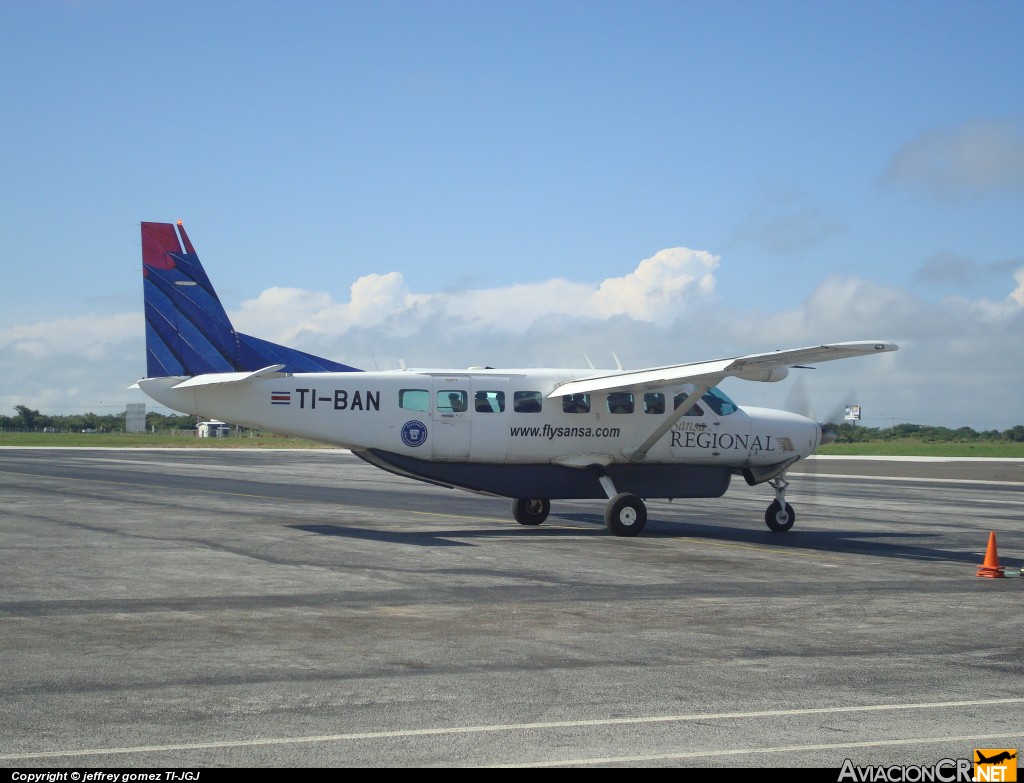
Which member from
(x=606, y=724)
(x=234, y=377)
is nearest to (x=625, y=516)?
(x=234, y=377)

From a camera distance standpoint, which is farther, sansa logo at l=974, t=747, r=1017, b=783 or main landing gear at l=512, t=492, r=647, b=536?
main landing gear at l=512, t=492, r=647, b=536

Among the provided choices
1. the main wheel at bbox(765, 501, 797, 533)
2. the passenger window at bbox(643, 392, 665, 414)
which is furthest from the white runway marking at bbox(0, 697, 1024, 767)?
the main wheel at bbox(765, 501, 797, 533)

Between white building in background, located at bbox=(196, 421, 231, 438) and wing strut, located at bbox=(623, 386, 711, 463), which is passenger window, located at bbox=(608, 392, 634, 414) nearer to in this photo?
wing strut, located at bbox=(623, 386, 711, 463)

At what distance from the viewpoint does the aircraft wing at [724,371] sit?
18109 millimetres

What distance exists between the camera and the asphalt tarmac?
6.83 metres

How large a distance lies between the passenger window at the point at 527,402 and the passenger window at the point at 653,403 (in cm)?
226

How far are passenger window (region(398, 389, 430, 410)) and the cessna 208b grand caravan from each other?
3 centimetres

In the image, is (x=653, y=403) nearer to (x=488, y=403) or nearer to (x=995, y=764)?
(x=488, y=403)

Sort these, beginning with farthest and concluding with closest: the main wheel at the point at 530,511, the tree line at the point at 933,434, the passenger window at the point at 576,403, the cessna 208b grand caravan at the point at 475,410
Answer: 1. the tree line at the point at 933,434
2. the main wheel at the point at 530,511
3. the passenger window at the point at 576,403
4. the cessna 208b grand caravan at the point at 475,410

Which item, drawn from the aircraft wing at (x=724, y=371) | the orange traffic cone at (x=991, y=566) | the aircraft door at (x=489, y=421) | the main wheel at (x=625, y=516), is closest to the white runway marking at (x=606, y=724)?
the orange traffic cone at (x=991, y=566)

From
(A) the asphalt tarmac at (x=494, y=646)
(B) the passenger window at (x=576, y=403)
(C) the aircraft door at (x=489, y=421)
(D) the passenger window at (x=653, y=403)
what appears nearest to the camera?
(A) the asphalt tarmac at (x=494, y=646)

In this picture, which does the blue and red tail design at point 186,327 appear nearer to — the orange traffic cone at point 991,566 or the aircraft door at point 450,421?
the aircraft door at point 450,421

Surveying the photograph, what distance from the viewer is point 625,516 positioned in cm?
2097

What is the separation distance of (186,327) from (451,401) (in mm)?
5463
